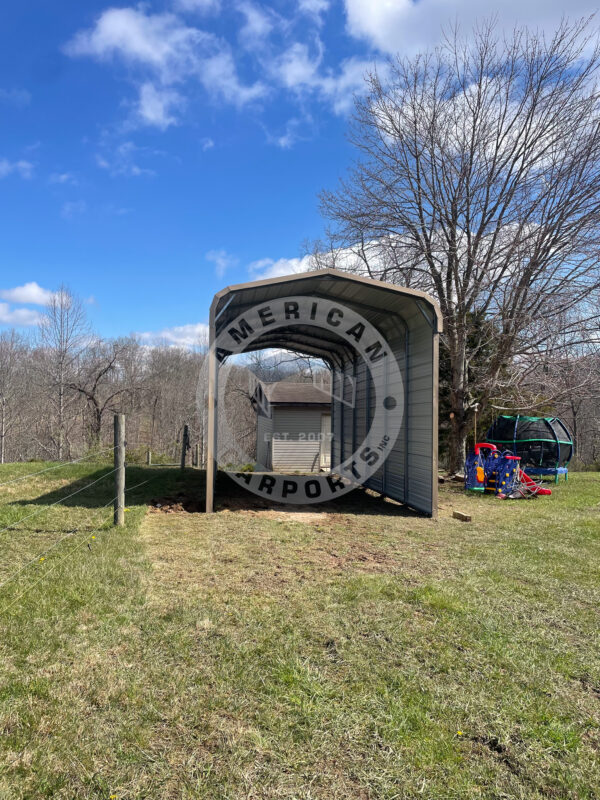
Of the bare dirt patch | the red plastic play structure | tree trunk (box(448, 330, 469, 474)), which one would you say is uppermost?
tree trunk (box(448, 330, 469, 474))

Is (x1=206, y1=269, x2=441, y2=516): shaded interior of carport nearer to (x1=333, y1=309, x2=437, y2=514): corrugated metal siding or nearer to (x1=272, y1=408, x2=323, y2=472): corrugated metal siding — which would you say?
(x1=333, y1=309, x2=437, y2=514): corrugated metal siding

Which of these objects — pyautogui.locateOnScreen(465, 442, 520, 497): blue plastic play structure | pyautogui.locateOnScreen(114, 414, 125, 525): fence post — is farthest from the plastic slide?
pyautogui.locateOnScreen(114, 414, 125, 525): fence post

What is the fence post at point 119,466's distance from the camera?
6023 millimetres

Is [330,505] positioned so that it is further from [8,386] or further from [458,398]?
[8,386]

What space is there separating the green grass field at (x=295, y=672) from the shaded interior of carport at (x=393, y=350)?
9.69ft

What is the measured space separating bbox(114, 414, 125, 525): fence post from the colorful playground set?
8.06m

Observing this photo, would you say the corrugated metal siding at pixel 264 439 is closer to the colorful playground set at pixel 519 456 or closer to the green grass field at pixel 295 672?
the colorful playground set at pixel 519 456

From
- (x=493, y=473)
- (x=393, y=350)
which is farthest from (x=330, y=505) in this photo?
(x=493, y=473)

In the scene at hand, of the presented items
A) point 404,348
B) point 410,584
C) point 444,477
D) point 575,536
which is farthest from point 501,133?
point 410,584

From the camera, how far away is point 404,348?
31.8 ft

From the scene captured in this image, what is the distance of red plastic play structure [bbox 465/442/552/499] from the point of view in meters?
10.6

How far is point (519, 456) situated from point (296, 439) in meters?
9.64

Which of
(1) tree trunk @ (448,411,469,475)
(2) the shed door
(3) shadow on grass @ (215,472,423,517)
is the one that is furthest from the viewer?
(2) the shed door

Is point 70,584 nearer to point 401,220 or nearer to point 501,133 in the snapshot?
point 401,220
